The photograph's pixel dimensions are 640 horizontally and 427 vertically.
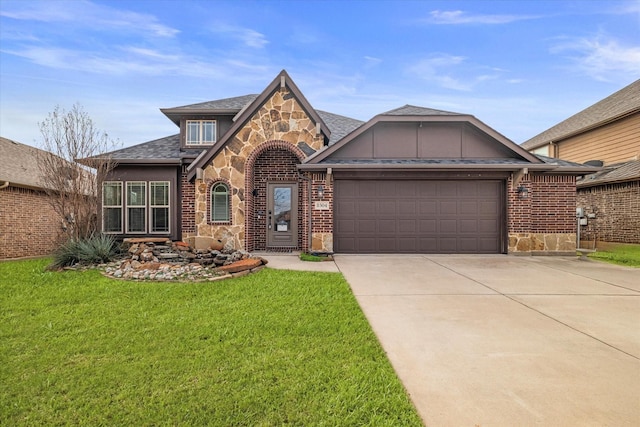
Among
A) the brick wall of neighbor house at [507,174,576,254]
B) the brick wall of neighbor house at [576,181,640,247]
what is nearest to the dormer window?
the brick wall of neighbor house at [507,174,576,254]

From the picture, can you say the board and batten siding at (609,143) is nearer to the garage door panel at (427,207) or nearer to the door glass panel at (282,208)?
the garage door panel at (427,207)

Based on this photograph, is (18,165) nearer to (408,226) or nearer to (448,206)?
(408,226)

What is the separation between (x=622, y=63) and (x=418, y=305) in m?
21.1

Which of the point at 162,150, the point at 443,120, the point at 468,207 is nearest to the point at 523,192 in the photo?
the point at 468,207

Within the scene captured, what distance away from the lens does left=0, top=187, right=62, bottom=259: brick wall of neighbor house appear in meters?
12.0

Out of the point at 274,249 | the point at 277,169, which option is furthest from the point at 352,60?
the point at 274,249

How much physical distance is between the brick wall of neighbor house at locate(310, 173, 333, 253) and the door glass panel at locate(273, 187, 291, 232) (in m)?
1.57

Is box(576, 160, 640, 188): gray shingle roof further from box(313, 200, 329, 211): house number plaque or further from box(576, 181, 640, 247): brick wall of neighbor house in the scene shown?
box(313, 200, 329, 211): house number plaque

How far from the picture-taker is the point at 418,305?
16.2 ft

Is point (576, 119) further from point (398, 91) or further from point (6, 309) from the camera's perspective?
point (6, 309)

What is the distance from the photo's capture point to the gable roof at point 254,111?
1039cm

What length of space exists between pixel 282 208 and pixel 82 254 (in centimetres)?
597

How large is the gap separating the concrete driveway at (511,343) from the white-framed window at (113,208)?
352 inches

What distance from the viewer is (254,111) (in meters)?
10.6
